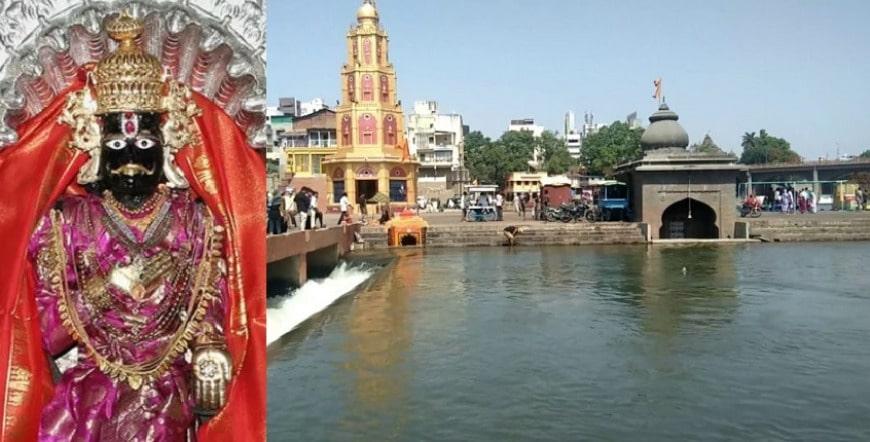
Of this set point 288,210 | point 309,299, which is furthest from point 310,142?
point 309,299

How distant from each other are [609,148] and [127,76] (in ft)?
241

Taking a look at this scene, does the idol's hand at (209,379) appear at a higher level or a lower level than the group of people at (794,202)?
lower

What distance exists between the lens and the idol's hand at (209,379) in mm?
3809

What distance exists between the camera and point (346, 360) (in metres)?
10.7

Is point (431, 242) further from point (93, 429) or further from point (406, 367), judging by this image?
point (93, 429)

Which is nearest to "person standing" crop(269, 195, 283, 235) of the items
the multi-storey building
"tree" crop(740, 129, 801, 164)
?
the multi-storey building

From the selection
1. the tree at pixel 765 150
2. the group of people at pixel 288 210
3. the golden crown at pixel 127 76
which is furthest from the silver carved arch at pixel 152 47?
the tree at pixel 765 150

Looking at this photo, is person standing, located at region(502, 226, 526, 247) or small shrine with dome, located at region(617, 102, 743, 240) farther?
person standing, located at region(502, 226, 526, 247)

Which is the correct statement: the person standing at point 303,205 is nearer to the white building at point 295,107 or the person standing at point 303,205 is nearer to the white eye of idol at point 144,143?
the white eye of idol at point 144,143

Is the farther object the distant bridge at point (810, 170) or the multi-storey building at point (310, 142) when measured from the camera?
the distant bridge at point (810, 170)

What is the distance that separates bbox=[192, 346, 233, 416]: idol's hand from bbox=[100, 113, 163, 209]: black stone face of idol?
796 millimetres

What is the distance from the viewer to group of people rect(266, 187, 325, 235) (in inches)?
662

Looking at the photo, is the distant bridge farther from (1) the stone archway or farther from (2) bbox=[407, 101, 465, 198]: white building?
(1) the stone archway

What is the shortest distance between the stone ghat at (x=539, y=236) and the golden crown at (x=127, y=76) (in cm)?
2514
